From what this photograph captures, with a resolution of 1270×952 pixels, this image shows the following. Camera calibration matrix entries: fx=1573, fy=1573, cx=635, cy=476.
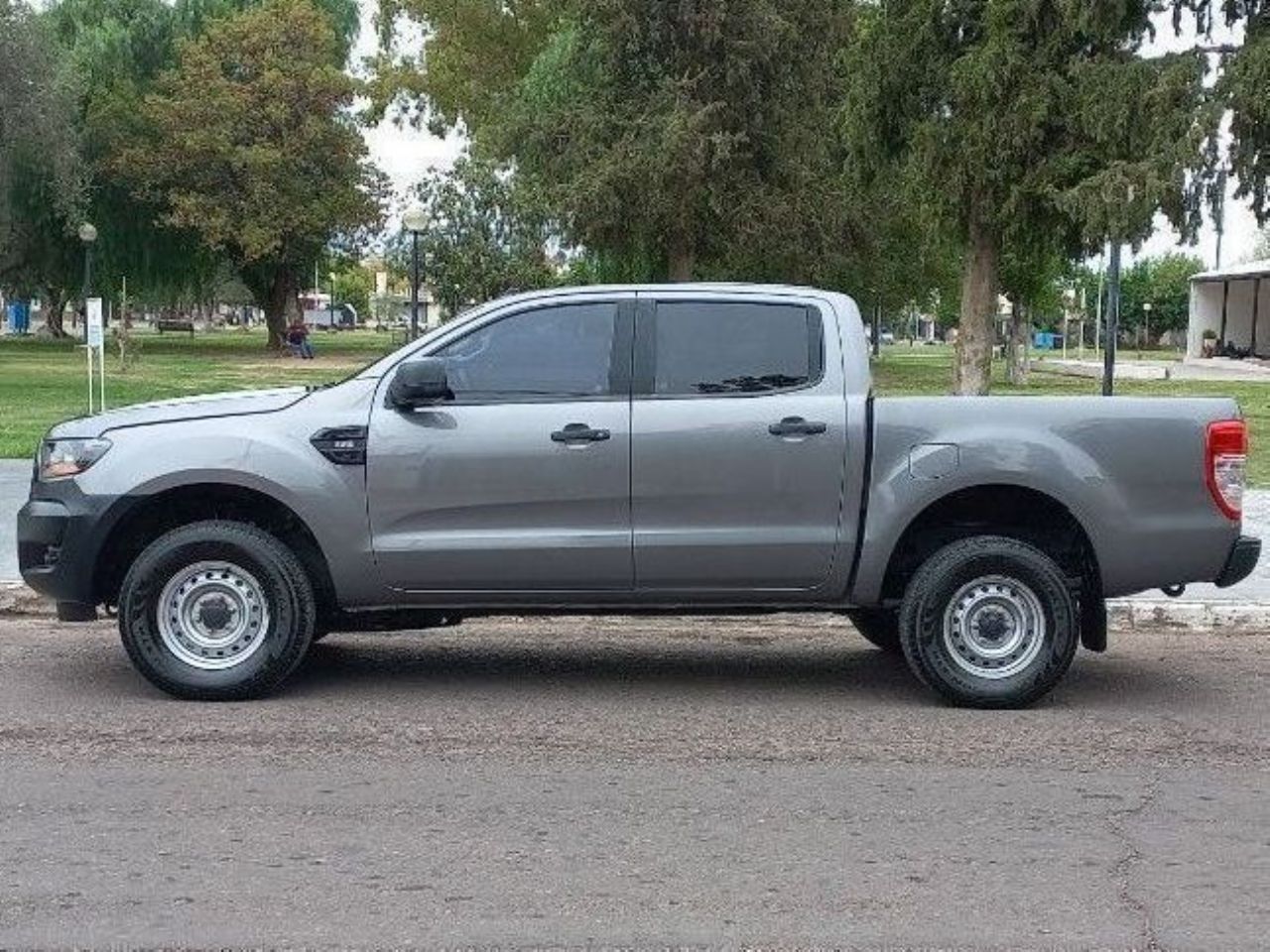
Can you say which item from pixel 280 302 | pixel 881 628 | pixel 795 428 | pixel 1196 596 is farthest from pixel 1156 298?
pixel 795 428

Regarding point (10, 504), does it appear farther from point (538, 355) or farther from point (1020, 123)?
point (1020, 123)

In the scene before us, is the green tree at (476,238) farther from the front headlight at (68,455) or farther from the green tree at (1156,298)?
the green tree at (1156,298)

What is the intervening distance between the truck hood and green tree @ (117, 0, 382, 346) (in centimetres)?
4751

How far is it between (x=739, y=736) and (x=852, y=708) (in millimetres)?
860

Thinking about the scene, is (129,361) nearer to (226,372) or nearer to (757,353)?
(226,372)

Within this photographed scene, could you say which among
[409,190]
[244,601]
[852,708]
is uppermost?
[409,190]

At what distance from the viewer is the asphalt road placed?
463 centimetres

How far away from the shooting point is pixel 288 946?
14.4 ft

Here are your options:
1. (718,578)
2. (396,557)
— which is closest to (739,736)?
(718,578)

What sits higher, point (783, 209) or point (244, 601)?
point (783, 209)

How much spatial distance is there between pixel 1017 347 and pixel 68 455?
39.3 meters

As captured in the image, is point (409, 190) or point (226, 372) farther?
point (226, 372)

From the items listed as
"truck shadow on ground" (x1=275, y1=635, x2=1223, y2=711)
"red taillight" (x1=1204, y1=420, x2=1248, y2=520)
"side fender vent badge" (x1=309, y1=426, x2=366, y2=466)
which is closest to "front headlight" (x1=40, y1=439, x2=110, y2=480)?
"side fender vent badge" (x1=309, y1=426, x2=366, y2=466)

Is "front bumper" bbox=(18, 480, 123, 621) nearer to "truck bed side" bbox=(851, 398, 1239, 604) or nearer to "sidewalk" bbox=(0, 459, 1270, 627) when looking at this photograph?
"sidewalk" bbox=(0, 459, 1270, 627)
